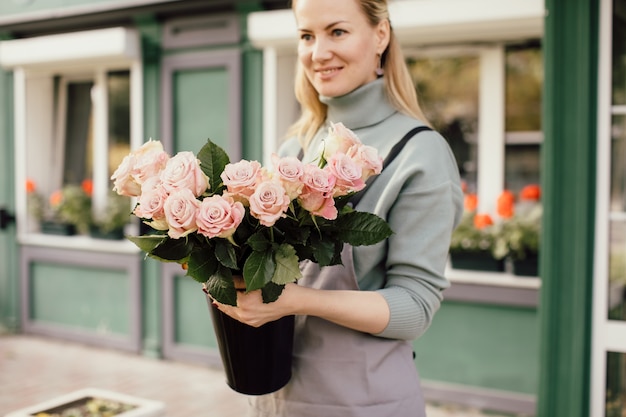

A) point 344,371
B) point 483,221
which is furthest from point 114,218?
point 344,371

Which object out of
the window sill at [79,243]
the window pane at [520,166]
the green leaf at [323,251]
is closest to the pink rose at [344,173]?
the green leaf at [323,251]

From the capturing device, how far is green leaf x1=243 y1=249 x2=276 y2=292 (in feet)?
4.64

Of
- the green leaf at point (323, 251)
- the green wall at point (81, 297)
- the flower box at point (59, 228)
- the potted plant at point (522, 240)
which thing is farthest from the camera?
the flower box at point (59, 228)

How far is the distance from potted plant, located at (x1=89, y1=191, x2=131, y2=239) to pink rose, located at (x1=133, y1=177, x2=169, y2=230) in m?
5.12

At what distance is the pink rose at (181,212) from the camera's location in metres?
1.39

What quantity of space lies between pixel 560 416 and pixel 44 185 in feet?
17.9

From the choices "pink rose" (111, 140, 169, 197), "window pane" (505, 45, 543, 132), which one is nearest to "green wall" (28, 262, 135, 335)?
"window pane" (505, 45, 543, 132)

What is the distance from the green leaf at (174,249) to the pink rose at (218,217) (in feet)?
0.26

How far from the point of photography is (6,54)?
6.79 metres

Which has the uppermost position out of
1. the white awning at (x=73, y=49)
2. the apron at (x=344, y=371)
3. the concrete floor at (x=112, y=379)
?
the white awning at (x=73, y=49)

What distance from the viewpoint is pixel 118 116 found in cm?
689

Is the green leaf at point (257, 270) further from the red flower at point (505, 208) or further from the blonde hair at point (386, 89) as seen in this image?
the red flower at point (505, 208)

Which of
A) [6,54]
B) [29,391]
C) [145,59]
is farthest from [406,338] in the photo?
[6,54]

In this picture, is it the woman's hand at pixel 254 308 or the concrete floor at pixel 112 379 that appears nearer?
the woman's hand at pixel 254 308
